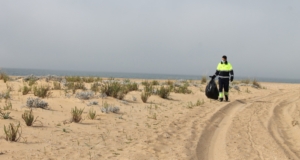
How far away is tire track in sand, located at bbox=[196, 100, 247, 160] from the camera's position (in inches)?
195

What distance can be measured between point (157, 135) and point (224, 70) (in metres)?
6.90

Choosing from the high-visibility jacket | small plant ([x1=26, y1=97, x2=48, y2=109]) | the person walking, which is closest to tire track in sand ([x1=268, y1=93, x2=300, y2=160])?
the person walking

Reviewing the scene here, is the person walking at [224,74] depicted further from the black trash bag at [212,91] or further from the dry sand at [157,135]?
the dry sand at [157,135]

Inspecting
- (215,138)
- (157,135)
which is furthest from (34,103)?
(215,138)

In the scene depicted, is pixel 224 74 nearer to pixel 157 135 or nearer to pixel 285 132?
pixel 285 132

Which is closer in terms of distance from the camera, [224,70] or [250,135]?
[250,135]

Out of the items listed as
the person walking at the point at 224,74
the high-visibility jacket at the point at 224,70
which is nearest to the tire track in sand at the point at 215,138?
the person walking at the point at 224,74

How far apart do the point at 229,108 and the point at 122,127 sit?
481 centimetres

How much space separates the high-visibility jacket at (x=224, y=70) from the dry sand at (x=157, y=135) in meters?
3.05

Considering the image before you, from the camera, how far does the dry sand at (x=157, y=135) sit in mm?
4770

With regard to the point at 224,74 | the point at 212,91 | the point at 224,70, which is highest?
the point at 224,70

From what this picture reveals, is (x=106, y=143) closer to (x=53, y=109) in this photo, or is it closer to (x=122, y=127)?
(x=122, y=127)

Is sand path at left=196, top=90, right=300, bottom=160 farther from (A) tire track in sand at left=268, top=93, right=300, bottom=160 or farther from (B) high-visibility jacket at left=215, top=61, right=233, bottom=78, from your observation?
(B) high-visibility jacket at left=215, top=61, right=233, bottom=78

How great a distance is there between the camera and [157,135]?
607 centimetres
